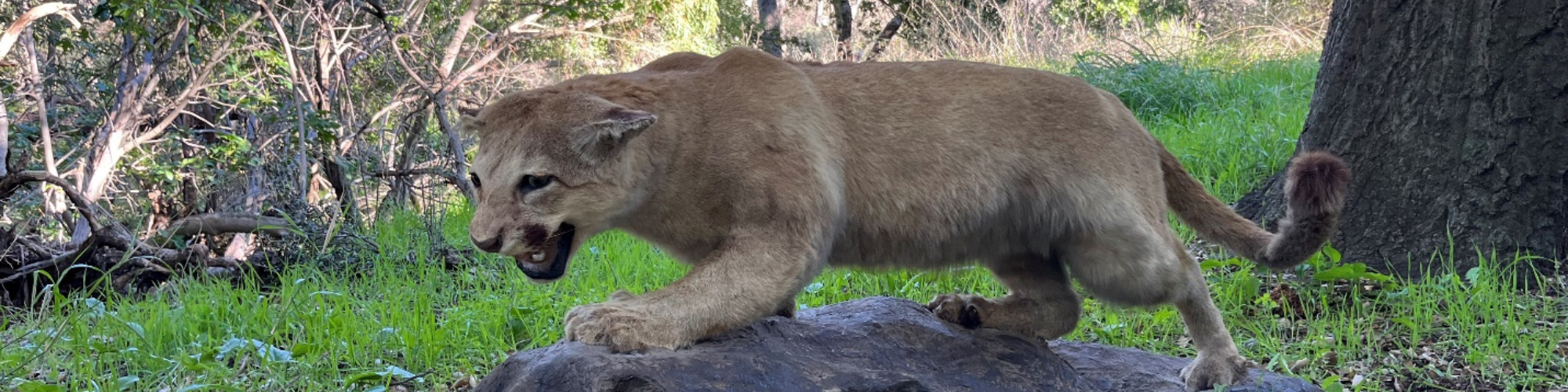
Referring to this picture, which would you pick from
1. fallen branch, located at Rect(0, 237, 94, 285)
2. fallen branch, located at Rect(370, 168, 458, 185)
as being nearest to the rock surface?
fallen branch, located at Rect(0, 237, 94, 285)

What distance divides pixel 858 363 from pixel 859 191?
50cm

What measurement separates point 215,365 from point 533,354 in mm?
1550

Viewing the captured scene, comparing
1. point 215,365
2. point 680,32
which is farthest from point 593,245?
point 680,32

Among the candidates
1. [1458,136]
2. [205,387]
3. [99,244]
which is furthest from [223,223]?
[1458,136]

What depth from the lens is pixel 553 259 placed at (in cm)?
342

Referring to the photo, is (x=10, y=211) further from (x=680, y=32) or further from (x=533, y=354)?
(x=680, y=32)

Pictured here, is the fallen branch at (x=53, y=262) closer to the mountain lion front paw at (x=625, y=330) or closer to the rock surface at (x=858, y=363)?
the rock surface at (x=858, y=363)

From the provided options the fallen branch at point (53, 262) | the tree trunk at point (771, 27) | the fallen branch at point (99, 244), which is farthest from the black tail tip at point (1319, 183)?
the tree trunk at point (771, 27)

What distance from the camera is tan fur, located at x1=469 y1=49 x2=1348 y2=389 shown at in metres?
3.31

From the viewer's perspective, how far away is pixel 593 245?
682 cm

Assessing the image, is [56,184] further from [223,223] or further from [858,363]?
[858,363]

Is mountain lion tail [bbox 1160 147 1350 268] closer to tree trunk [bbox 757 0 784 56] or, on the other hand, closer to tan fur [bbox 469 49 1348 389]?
tan fur [bbox 469 49 1348 389]

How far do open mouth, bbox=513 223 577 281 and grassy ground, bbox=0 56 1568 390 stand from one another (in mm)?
1201

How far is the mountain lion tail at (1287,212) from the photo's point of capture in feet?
12.9
